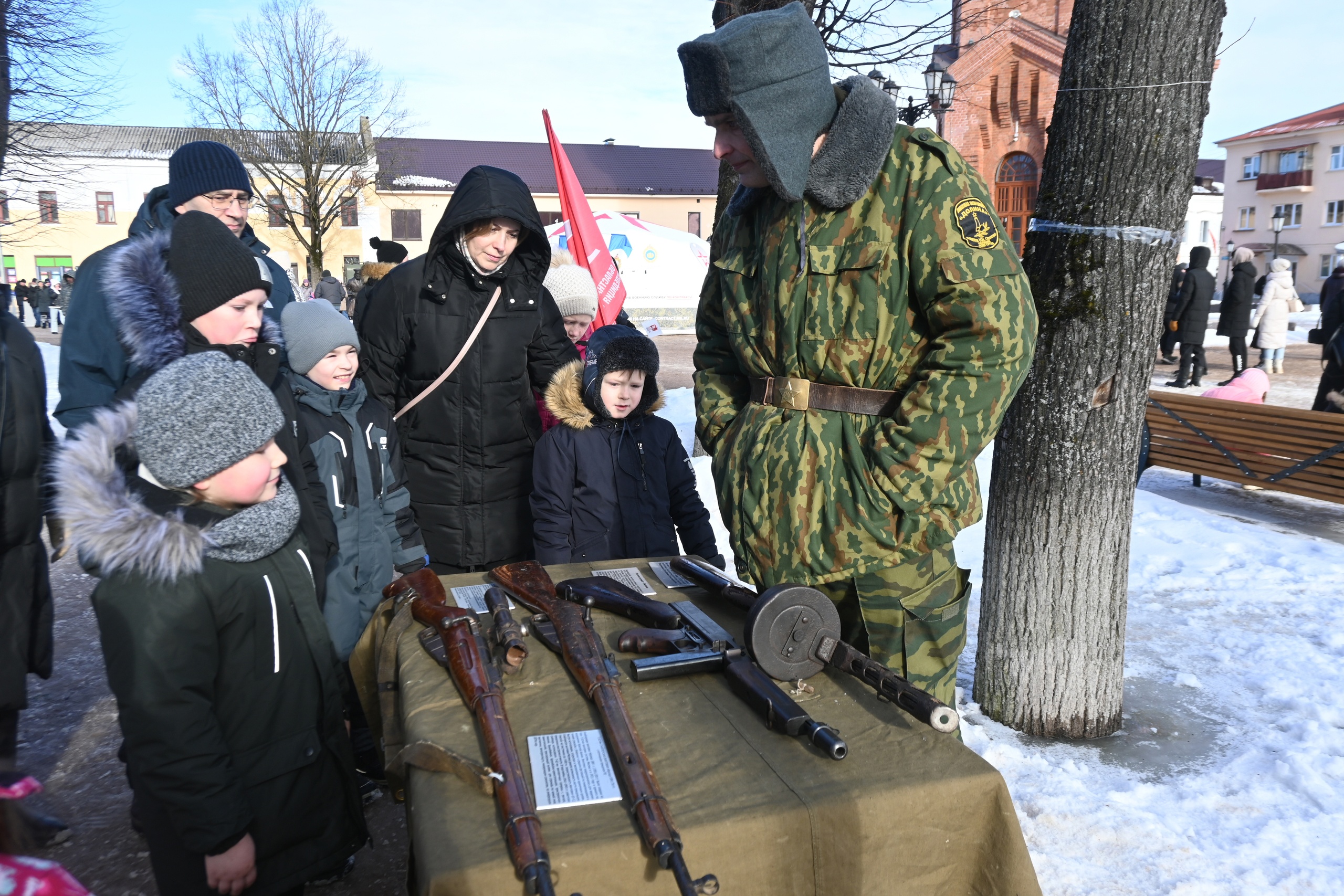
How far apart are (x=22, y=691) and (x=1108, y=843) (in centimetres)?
344

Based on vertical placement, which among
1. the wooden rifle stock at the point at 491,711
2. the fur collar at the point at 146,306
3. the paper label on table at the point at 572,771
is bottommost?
the paper label on table at the point at 572,771

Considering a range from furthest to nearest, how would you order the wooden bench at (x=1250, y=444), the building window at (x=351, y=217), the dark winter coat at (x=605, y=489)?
the building window at (x=351, y=217)
the wooden bench at (x=1250, y=444)
the dark winter coat at (x=605, y=489)

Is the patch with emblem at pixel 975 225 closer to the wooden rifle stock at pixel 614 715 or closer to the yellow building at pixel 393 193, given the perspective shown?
the wooden rifle stock at pixel 614 715

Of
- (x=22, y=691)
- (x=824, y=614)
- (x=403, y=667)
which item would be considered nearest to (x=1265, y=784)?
(x=824, y=614)

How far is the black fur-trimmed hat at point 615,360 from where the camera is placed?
337 centimetres

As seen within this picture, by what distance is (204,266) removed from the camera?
2701 mm

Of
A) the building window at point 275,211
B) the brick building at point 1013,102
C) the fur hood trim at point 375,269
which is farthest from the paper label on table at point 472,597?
the building window at point 275,211

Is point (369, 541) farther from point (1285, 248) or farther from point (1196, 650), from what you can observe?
point (1285, 248)

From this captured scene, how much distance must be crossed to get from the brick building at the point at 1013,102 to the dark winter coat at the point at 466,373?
25.0 m

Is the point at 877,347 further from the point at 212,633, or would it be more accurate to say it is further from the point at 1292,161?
the point at 1292,161

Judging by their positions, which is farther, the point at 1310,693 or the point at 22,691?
the point at 1310,693

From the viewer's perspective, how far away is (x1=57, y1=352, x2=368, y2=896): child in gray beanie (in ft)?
6.27

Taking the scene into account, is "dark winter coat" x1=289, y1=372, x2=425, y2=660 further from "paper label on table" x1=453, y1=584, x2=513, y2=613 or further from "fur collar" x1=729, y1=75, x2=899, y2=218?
"fur collar" x1=729, y1=75, x2=899, y2=218

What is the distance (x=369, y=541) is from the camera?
3.19 metres
